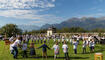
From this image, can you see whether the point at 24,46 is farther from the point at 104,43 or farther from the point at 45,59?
the point at 104,43

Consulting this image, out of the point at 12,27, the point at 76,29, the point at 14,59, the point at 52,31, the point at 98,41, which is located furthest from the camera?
the point at 76,29

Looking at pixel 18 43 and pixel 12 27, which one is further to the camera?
pixel 12 27

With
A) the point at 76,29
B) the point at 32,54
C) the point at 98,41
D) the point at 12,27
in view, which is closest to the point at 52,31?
the point at 12,27

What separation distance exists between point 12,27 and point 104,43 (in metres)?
70.1

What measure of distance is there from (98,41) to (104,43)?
137 centimetres

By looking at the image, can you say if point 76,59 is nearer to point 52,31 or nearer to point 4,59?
point 4,59

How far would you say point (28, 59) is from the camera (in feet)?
49.9

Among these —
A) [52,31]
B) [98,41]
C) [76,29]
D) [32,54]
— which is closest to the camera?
[32,54]

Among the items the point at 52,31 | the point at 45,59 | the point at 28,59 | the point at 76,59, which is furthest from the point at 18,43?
the point at 52,31

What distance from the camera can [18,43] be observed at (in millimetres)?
15750

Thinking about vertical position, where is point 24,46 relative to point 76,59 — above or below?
above

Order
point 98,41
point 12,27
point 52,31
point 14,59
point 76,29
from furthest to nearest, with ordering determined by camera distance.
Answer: point 76,29 → point 52,31 → point 12,27 → point 98,41 → point 14,59

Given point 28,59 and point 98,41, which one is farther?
point 98,41

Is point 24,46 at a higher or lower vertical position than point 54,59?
higher
